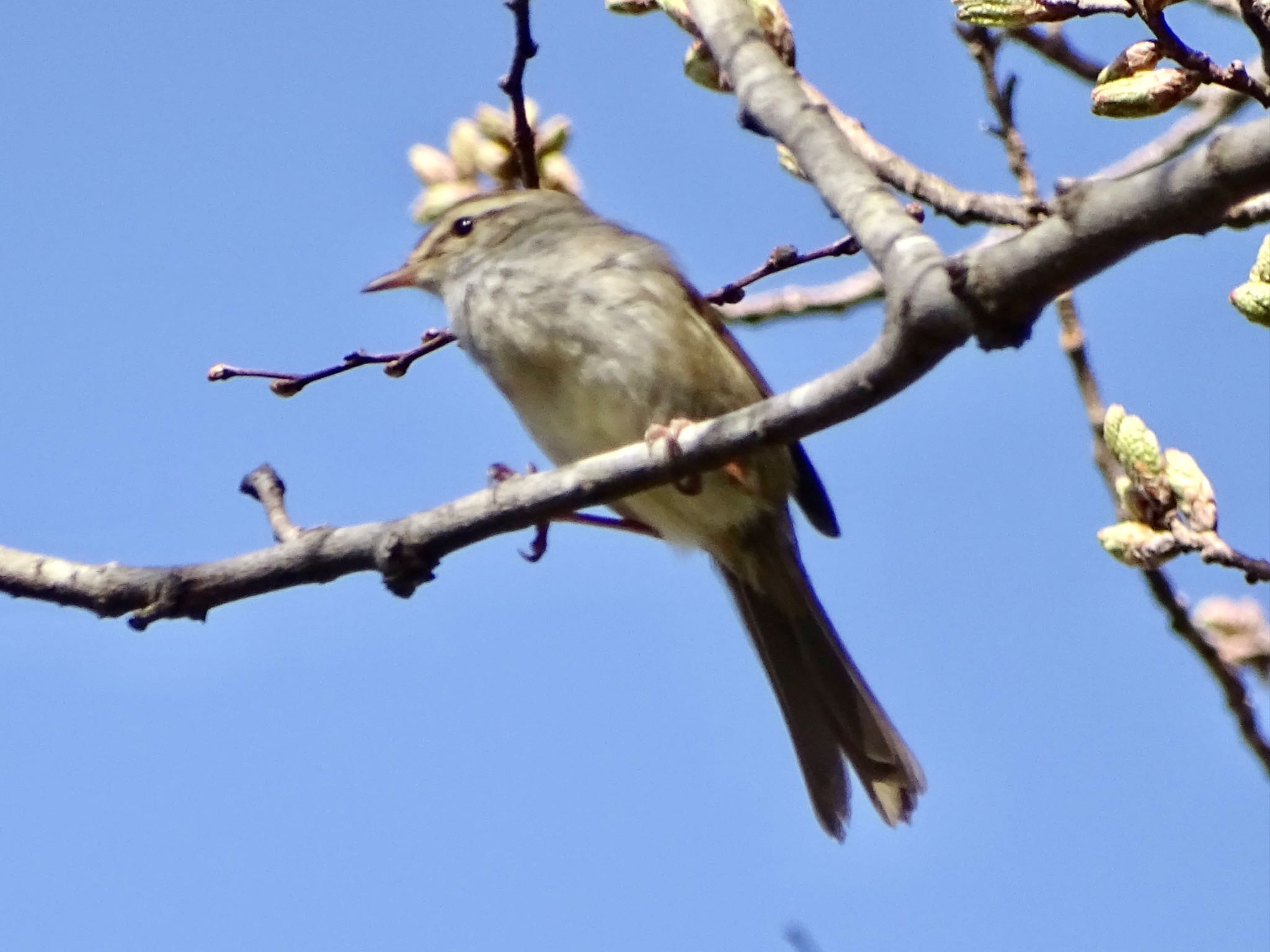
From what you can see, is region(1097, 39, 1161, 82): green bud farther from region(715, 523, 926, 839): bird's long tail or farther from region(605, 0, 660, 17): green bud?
region(715, 523, 926, 839): bird's long tail

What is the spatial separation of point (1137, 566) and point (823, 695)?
6.60 ft

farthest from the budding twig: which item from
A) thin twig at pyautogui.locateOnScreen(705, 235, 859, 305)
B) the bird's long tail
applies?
the bird's long tail

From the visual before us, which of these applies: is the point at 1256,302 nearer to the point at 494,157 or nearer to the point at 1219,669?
the point at 1219,669

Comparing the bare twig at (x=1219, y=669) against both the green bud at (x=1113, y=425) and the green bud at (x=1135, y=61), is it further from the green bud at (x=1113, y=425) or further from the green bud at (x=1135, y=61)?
the green bud at (x=1135, y=61)

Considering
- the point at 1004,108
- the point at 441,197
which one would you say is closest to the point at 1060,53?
the point at 1004,108

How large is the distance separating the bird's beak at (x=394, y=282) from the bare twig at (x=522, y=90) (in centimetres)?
119

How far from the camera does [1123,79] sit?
292cm

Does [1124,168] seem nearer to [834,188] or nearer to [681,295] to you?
[681,295]

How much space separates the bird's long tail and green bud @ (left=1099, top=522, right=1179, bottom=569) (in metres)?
1.87

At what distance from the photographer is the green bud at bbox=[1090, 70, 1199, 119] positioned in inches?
112

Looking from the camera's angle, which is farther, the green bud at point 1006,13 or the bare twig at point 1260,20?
the green bud at point 1006,13

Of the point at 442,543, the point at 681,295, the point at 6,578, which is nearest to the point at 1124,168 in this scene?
the point at 681,295

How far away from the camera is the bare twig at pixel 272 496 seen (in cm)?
331

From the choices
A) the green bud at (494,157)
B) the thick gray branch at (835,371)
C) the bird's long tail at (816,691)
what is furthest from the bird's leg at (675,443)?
the green bud at (494,157)
